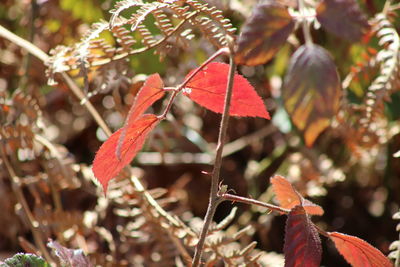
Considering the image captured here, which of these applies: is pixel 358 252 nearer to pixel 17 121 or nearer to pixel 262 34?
pixel 262 34

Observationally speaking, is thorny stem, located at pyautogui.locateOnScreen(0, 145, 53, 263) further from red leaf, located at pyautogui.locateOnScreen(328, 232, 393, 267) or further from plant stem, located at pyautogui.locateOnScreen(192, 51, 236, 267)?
red leaf, located at pyautogui.locateOnScreen(328, 232, 393, 267)

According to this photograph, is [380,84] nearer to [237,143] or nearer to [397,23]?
[397,23]

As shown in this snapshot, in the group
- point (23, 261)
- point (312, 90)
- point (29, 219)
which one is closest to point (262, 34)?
point (312, 90)

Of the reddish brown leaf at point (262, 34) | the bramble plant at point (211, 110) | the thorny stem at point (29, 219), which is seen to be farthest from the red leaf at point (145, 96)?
the thorny stem at point (29, 219)

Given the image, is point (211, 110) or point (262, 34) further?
point (211, 110)

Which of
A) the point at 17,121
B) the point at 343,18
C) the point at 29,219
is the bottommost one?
the point at 29,219
